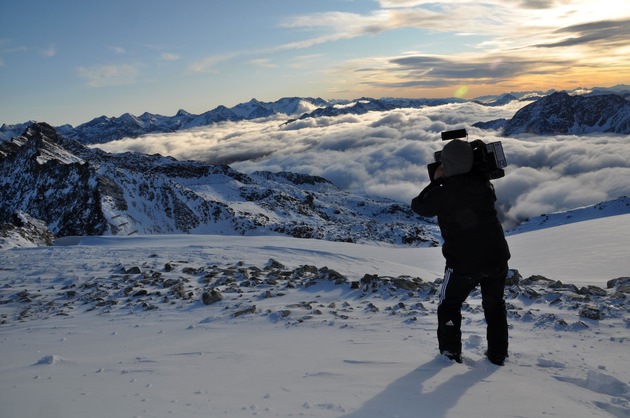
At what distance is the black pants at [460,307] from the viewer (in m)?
5.09

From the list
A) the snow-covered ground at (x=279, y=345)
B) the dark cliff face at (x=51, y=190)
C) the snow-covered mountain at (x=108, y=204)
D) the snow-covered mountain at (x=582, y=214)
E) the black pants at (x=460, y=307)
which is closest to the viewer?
the snow-covered ground at (x=279, y=345)

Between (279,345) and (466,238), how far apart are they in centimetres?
300

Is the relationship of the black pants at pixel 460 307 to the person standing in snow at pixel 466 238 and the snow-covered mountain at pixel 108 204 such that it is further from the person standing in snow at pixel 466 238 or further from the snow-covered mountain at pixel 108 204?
the snow-covered mountain at pixel 108 204

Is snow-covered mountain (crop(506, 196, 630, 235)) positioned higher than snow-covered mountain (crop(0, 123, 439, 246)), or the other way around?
snow-covered mountain (crop(0, 123, 439, 246))

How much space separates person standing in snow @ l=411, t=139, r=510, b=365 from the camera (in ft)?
16.1

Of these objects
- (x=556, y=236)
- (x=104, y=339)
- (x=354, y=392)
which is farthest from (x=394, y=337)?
(x=556, y=236)

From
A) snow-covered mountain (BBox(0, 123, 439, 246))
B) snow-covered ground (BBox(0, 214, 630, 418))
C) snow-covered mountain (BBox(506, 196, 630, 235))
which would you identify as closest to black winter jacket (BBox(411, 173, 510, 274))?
snow-covered ground (BBox(0, 214, 630, 418))

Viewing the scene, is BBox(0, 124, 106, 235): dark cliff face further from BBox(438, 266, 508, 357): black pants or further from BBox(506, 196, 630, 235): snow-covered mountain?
BBox(506, 196, 630, 235): snow-covered mountain

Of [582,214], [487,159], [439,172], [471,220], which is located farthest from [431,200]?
[582,214]

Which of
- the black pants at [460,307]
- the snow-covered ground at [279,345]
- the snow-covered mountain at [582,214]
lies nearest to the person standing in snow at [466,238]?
the black pants at [460,307]

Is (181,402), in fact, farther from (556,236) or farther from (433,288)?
(556,236)

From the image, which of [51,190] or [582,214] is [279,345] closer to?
[51,190]

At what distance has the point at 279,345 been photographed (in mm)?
6070

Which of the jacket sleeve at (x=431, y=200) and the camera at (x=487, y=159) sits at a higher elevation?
the camera at (x=487, y=159)
